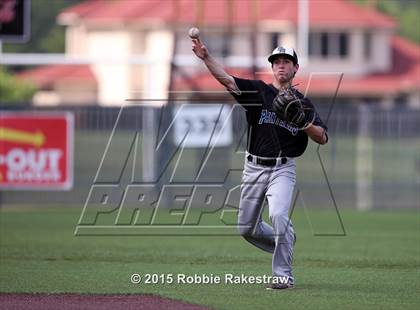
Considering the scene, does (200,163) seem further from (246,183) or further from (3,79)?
(3,79)

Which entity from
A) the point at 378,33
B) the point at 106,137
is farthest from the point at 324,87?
the point at 106,137

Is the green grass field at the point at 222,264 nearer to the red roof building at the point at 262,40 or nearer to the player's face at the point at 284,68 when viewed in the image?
the player's face at the point at 284,68

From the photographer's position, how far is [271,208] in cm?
1052

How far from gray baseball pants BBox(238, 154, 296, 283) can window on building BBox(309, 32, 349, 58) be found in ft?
144

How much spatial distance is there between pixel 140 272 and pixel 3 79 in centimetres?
3776

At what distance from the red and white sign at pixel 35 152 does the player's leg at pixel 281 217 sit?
1244 cm

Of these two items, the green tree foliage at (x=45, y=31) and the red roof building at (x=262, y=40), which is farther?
the green tree foliage at (x=45, y=31)

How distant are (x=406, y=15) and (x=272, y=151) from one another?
56.7m

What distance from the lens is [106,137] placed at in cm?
2403

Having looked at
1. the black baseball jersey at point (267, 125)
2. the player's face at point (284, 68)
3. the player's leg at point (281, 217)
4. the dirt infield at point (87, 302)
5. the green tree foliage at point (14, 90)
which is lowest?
the green tree foliage at point (14, 90)

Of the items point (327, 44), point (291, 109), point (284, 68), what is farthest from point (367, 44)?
point (291, 109)

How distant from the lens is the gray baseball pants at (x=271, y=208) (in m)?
10.5

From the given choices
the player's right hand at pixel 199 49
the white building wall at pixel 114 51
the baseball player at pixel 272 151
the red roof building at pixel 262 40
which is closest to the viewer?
the player's right hand at pixel 199 49

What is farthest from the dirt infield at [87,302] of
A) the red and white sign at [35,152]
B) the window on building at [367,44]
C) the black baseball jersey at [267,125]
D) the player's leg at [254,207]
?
the window on building at [367,44]
